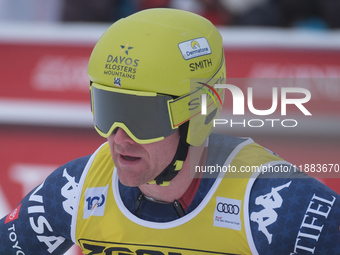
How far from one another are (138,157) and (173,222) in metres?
0.32

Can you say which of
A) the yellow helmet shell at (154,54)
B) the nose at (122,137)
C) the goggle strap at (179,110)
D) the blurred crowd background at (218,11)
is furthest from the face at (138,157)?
the blurred crowd background at (218,11)

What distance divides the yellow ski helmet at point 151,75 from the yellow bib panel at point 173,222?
29cm

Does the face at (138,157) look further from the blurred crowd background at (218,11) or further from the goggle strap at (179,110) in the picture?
the blurred crowd background at (218,11)

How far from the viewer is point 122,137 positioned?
2.60 metres

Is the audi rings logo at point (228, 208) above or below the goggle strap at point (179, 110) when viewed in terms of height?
below

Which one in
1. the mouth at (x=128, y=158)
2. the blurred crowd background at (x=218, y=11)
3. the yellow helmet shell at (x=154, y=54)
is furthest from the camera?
the blurred crowd background at (x=218, y=11)

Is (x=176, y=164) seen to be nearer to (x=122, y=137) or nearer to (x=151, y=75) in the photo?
(x=122, y=137)

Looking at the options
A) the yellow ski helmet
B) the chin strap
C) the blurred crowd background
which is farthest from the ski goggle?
the blurred crowd background

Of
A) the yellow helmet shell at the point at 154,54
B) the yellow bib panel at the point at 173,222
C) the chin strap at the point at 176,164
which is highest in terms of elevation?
the yellow helmet shell at the point at 154,54

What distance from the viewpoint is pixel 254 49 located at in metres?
4.86

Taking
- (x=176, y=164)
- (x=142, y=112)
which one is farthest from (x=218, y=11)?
(x=142, y=112)


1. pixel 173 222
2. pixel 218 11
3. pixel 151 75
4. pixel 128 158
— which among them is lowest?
pixel 173 222

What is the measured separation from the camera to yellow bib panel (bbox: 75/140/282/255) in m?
2.66

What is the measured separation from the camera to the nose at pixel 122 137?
2.60 meters
